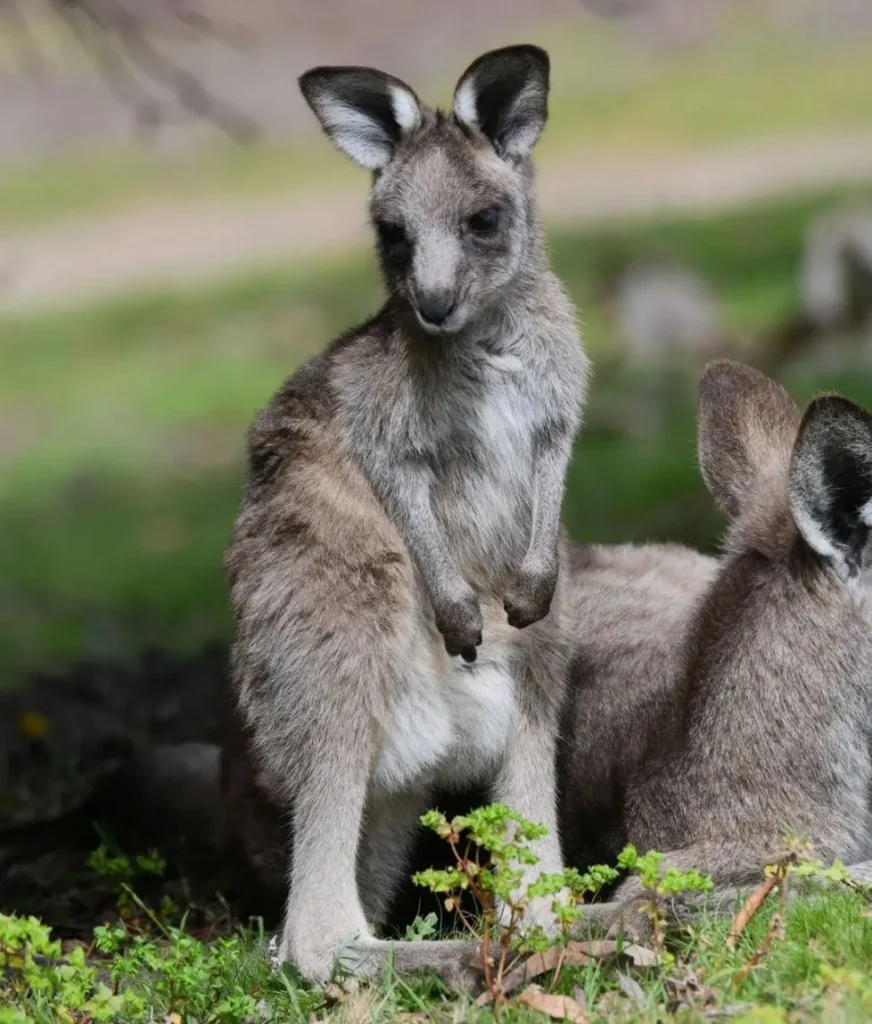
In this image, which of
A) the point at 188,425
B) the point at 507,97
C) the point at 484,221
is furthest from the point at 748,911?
the point at 188,425

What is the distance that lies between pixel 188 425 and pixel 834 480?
8.83 metres

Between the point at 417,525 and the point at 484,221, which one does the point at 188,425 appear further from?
the point at 484,221

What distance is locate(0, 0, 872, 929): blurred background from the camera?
1148cm

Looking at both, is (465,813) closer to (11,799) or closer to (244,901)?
(244,901)

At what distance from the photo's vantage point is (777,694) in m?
4.16

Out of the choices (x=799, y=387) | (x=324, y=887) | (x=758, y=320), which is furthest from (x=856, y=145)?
(x=324, y=887)

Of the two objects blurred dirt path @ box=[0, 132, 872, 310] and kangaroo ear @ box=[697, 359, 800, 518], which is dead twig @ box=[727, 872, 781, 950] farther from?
blurred dirt path @ box=[0, 132, 872, 310]

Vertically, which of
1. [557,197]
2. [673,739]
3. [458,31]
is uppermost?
[458,31]

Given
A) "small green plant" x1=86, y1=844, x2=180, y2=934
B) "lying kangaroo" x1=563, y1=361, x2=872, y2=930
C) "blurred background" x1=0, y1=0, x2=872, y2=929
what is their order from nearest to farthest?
"lying kangaroo" x1=563, y1=361, x2=872, y2=930
"small green plant" x1=86, y1=844, x2=180, y2=934
"blurred background" x1=0, y1=0, x2=872, y2=929

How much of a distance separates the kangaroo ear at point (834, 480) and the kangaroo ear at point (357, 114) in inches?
53.5

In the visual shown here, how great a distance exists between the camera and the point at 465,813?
4676mm

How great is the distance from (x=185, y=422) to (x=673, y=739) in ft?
27.7

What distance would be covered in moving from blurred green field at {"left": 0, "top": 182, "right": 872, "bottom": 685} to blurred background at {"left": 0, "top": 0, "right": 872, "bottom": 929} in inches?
1.0

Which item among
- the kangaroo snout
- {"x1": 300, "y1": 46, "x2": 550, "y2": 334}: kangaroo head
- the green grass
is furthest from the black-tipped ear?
the green grass
